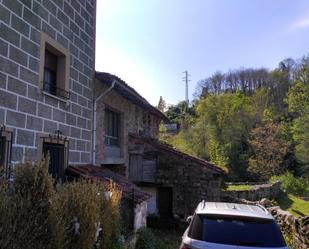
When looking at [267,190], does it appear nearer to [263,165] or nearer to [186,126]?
[263,165]

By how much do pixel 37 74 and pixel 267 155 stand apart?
112ft

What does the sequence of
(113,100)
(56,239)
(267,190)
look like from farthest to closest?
(267,190)
(113,100)
(56,239)

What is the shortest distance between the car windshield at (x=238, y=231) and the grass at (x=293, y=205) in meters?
14.4

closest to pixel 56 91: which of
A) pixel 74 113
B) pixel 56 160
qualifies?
pixel 74 113

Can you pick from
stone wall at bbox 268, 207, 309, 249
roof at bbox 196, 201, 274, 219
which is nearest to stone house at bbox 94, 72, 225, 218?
stone wall at bbox 268, 207, 309, 249

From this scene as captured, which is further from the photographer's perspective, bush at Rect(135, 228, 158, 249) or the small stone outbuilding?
the small stone outbuilding

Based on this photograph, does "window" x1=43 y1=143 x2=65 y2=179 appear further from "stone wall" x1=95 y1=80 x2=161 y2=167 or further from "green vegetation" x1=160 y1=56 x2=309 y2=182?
"green vegetation" x1=160 y1=56 x2=309 y2=182

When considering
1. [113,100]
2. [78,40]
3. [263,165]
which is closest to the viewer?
[78,40]

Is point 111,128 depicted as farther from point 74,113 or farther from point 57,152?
point 57,152

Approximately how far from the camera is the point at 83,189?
608 centimetres

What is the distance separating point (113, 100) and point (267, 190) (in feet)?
53.7

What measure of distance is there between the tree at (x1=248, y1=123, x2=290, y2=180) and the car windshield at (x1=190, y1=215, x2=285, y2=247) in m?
33.4

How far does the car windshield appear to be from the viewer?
227 inches

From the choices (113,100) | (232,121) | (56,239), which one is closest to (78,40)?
(113,100)
